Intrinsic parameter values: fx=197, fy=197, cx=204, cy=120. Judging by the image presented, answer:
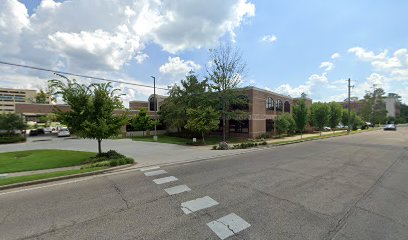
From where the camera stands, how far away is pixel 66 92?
12016 mm

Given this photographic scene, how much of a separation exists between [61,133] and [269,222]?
40.3m

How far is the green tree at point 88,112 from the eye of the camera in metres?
12.0

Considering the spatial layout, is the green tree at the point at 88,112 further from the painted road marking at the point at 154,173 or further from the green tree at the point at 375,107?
the green tree at the point at 375,107

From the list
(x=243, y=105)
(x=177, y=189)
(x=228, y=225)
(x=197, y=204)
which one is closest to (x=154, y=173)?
(x=177, y=189)

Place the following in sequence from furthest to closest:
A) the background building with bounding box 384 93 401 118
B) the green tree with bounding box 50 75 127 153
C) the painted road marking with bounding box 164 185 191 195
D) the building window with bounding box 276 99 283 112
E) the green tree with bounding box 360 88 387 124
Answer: the background building with bounding box 384 93 401 118, the green tree with bounding box 360 88 387 124, the building window with bounding box 276 99 283 112, the green tree with bounding box 50 75 127 153, the painted road marking with bounding box 164 185 191 195

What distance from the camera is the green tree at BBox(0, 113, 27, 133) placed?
27.8 meters

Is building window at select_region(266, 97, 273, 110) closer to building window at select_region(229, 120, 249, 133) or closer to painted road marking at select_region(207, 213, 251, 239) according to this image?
building window at select_region(229, 120, 249, 133)

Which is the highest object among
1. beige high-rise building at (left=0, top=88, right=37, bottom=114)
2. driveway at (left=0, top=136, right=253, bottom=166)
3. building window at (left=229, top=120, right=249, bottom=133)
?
beige high-rise building at (left=0, top=88, right=37, bottom=114)

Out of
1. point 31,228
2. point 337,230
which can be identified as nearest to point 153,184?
point 31,228

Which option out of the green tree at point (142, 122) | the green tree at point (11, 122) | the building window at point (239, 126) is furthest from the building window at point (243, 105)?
the green tree at point (11, 122)

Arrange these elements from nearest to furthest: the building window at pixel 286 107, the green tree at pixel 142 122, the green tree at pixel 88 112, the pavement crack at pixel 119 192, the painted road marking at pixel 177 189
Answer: the pavement crack at pixel 119 192
the painted road marking at pixel 177 189
the green tree at pixel 88 112
the green tree at pixel 142 122
the building window at pixel 286 107

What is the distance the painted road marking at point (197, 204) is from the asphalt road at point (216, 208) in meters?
0.03

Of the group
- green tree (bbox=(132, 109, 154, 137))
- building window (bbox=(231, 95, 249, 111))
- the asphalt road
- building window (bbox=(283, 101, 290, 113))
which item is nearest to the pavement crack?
the asphalt road

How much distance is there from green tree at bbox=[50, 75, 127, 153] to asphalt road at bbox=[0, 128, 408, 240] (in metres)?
4.56
